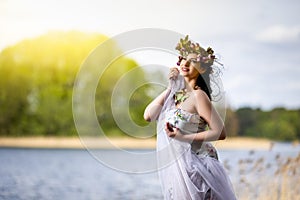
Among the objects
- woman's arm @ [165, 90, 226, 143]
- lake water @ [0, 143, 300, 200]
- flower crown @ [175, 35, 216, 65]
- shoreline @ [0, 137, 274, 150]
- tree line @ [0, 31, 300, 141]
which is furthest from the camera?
tree line @ [0, 31, 300, 141]

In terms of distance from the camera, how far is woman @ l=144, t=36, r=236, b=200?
8.45 feet

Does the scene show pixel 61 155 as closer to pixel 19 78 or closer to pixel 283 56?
pixel 19 78

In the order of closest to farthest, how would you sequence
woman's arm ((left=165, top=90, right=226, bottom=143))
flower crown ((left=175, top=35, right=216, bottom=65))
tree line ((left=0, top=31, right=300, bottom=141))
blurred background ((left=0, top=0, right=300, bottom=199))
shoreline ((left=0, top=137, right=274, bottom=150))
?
woman's arm ((left=165, top=90, right=226, bottom=143)) → flower crown ((left=175, top=35, right=216, bottom=65)) → blurred background ((left=0, top=0, right=300, bottom=199)) → shoreline ((left=0, top=137, right=274, bottom=150)) → tree line ((left=0, top=31, right=300, bottom=141))

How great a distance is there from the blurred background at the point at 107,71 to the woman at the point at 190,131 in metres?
2.77

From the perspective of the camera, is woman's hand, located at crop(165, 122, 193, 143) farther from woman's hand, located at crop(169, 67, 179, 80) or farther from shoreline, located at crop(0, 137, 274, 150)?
shoreline, located at crop(0, 137, 274, 150)

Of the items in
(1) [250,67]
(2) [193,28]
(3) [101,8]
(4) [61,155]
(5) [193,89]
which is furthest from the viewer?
(4) [61,155]

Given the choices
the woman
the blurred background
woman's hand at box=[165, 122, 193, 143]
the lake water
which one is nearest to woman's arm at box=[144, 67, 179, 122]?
the woman

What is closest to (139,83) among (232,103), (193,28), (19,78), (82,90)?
(82,90)

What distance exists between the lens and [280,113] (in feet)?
53.1

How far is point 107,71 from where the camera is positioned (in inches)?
353

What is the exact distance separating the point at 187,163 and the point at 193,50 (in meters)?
0.53

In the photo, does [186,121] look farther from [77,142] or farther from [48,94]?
[77,142]

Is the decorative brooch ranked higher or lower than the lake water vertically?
higher

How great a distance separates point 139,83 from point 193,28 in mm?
7865
